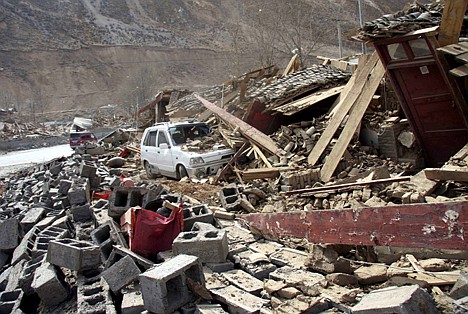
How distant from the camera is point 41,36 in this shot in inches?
2448

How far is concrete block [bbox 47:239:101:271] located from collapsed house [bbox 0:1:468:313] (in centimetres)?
2

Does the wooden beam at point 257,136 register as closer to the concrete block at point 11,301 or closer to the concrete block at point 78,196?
the concrete block at point 78,196

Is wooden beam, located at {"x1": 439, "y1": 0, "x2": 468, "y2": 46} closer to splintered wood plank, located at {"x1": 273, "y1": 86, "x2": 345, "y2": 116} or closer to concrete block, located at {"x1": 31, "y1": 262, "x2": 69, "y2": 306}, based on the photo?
splintered wood plank, located at {"x1": 273, "y1": 86, "x2": 345, "y2": 116}

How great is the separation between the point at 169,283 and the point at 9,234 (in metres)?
5.10

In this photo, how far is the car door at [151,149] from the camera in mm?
12758

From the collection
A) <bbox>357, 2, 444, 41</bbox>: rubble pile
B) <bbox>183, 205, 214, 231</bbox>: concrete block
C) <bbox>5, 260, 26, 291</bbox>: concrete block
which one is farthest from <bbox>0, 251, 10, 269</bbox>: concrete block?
<bbox>357, 2, 444, 41</bbox>: rubble pile

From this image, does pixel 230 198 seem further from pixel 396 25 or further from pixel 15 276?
pixel 396 25

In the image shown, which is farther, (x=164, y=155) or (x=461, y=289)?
(x=164, y=155)

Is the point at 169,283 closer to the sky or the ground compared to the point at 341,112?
closer to the ground

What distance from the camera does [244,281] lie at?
4.56 meters

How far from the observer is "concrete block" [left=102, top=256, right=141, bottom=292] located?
15.6 ft

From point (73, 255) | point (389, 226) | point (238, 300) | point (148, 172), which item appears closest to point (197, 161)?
point (148, 172)

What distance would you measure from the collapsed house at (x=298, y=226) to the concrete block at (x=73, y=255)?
0.7 inches

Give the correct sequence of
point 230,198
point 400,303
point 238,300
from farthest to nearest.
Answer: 1. point 230,198
2. point 238,300
3. point 400,303
